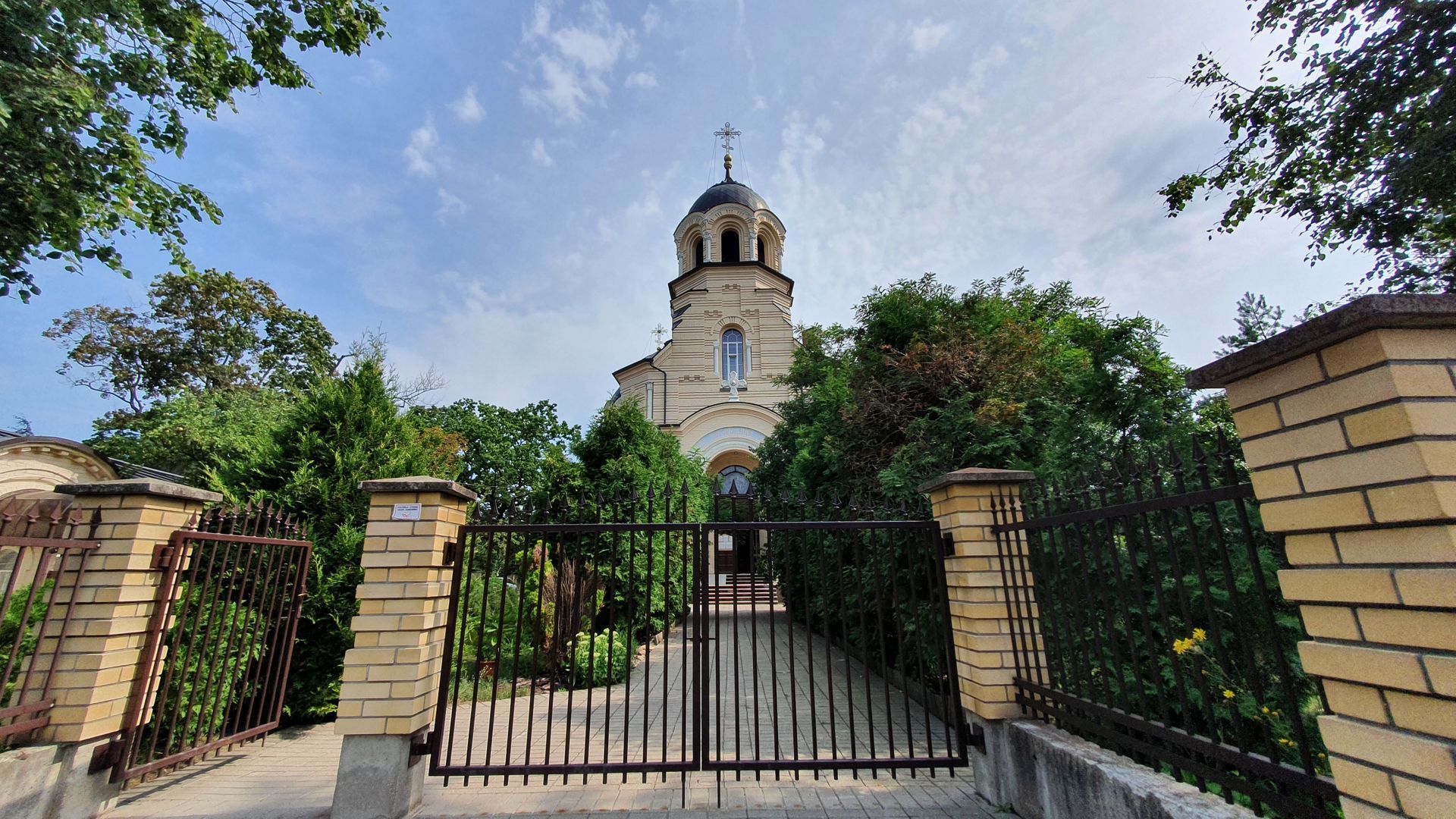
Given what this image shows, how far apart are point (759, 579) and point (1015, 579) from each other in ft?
34.8

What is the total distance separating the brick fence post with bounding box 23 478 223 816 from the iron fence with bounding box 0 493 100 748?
0.02 m

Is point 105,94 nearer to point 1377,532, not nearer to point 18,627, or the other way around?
point 18,627

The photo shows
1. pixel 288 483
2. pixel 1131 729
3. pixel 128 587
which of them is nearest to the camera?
pixel 1131 729

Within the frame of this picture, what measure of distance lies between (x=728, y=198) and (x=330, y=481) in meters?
19.9

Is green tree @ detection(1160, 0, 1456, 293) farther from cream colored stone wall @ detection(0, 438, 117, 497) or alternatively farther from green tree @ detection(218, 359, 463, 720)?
cream colored stone wall @ detection(0, 438, 117, 497)

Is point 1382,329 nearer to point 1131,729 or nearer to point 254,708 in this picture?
point 1131,729

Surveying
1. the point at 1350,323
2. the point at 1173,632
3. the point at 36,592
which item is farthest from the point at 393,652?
the point at 1173,632

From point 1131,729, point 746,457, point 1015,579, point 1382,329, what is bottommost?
point 1131,729

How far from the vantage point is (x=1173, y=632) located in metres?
3.27

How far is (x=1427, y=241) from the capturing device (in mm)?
8133

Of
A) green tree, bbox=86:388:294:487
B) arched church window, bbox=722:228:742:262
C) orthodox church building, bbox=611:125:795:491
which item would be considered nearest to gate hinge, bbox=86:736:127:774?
green tree, bbox=86:388:294:487

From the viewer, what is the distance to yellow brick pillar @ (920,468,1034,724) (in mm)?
3414

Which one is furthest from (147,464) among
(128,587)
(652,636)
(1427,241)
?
(1427,241)

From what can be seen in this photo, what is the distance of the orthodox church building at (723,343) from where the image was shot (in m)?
19.1
